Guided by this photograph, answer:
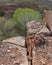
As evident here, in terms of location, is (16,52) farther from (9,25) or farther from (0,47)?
(9,25)

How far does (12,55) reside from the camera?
197 inches

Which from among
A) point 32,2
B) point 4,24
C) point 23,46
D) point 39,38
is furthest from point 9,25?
point 32,2

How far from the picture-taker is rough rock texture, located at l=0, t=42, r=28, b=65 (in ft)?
15.5

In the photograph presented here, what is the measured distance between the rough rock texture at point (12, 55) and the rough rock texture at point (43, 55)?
0.79 feet

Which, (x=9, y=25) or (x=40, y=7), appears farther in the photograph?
(x=40, y=7)

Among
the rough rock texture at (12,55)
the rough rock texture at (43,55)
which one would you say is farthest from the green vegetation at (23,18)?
the rough rock texture at (43,55)

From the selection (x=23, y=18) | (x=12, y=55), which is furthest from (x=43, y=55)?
(x=23, y=18)

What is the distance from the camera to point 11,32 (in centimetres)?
816

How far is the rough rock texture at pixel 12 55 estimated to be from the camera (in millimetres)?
4711

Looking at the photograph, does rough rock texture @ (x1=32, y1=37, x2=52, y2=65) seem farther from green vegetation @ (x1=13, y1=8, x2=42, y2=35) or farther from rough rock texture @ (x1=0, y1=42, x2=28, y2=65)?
green vegetation @ (x1=13, y1=8, x2=42, y2=35)

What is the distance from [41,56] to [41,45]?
0.38 metres

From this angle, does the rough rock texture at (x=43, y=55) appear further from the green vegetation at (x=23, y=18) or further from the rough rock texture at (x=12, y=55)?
the green vegetation at (x=23, y=18)

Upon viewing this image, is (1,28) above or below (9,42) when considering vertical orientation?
below

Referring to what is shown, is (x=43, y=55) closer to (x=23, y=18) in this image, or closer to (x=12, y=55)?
(x=12, y=55)
